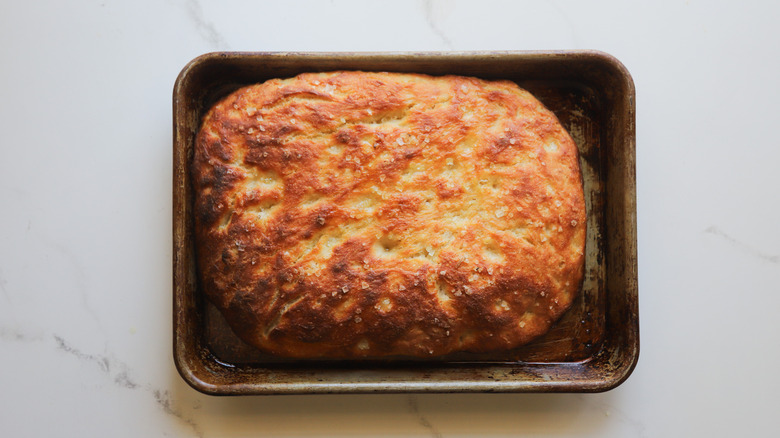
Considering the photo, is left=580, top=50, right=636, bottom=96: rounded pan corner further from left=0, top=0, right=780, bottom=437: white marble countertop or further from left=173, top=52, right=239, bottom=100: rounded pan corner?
left=173, top=52, right=239, bottom=100: rounded pan corner

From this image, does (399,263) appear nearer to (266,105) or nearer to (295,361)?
(295,361)

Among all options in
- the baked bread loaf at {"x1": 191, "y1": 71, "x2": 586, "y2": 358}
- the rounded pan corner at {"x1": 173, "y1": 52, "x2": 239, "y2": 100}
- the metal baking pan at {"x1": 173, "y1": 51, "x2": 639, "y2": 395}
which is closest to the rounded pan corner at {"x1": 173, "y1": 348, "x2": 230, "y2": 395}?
the metal baking pan at {"x1": 173, "y1": 51, "x2": 639, "y2": 395}

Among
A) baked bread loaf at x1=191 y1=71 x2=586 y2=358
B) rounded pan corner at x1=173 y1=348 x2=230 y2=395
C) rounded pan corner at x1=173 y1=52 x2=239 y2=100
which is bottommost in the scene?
rounded pan corner at x1=173 y1=348 x2=230 y2=395

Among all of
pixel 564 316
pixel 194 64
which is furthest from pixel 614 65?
pixel 194 64

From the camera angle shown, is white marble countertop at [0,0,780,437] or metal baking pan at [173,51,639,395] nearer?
metal baking pan at [173,51,639,395]
